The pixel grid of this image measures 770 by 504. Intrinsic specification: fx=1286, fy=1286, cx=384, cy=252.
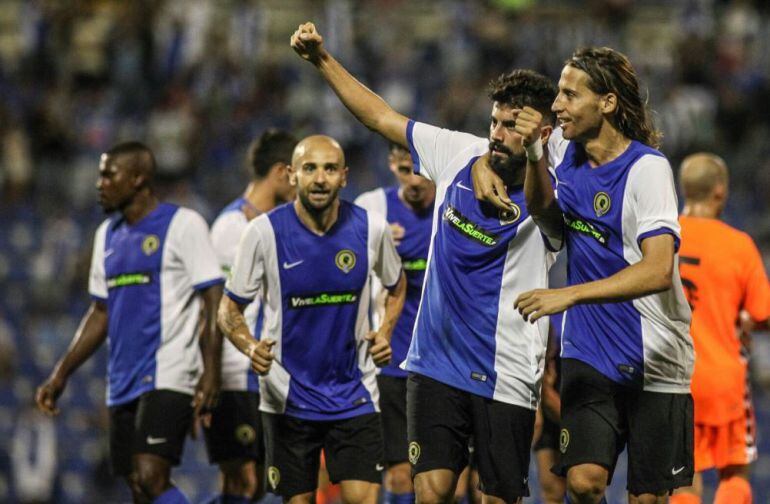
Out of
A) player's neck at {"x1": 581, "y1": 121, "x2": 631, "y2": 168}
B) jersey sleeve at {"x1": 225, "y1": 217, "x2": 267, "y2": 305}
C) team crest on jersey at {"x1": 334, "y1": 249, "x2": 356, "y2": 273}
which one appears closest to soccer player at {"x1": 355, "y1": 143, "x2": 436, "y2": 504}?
team crest on jersey at {"x1": 334, "y1": 249, "x2": 356, "y2": 273}

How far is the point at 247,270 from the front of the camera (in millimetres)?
6688

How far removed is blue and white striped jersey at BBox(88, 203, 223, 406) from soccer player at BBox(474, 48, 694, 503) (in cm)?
252

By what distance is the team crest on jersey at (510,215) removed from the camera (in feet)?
19.7

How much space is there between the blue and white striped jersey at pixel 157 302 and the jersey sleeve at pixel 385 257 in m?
1.24

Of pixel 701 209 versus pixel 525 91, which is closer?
pixel 525 91

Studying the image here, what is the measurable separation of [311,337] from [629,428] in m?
1.73

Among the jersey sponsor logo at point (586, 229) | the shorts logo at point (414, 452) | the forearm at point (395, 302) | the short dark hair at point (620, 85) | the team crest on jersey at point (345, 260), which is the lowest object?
the shorts logo at point (414, 452)

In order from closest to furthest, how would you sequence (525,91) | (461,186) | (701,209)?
(525,91)
(461,186)
(701,209)

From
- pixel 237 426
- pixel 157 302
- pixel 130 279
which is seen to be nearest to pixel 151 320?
pixel 157 302

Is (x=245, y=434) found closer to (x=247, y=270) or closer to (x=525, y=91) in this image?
(x=247, y=270)

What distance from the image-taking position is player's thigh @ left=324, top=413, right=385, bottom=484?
264 inches

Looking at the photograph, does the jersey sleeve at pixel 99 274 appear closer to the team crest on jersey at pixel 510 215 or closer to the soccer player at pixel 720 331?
the team crest on jersey at pixel 510 215

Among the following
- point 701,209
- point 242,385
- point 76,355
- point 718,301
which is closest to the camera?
point 718,301

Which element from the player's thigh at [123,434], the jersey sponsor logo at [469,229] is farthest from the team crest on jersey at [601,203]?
the player's thigh at [123,434]
